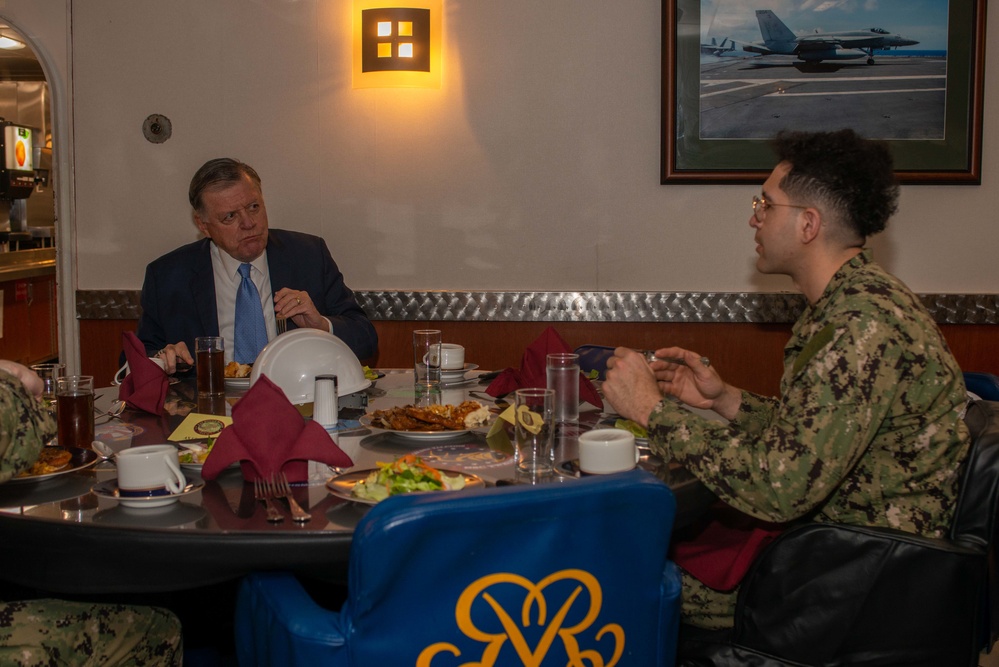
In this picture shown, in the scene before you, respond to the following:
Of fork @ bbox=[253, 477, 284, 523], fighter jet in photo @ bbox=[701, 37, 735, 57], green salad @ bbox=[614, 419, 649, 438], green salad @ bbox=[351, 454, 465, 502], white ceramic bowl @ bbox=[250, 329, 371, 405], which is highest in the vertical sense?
fighter jet in photo @ bbox=[701, 37, 735, 57]

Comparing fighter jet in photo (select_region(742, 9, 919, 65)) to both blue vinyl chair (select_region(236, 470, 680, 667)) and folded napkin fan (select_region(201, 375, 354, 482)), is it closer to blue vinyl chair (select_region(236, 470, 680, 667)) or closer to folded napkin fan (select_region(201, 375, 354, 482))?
folded napkin fan (select_region(201, 375, 354, 482))

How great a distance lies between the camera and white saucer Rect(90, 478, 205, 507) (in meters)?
1.56

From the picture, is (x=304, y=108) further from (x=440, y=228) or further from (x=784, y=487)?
(x=784, y=487)

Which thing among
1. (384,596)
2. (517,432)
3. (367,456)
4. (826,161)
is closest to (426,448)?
(367,456)

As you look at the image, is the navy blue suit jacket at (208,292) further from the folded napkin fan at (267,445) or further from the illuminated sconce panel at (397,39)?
the folded napkin fan at (267,445)

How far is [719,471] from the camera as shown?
5.52 feet

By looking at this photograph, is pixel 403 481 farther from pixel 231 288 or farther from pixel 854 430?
pixel 231 288

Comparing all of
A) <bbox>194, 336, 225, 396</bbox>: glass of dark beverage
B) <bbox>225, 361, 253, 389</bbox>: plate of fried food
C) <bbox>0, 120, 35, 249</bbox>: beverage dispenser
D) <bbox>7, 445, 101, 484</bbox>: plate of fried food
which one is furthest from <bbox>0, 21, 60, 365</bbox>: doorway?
<bbox>7, 445, 101, 484</bbox>: plate of fried food

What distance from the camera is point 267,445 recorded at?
172cm

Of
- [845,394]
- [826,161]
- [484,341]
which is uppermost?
[826,161]

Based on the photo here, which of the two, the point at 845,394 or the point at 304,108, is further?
the point at 304,108

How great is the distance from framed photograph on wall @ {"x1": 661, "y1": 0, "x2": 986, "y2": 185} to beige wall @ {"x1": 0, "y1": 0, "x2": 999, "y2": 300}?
12 centimetres

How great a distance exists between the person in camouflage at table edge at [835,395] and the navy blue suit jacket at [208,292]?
165 cm

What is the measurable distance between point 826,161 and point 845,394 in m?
0.57
